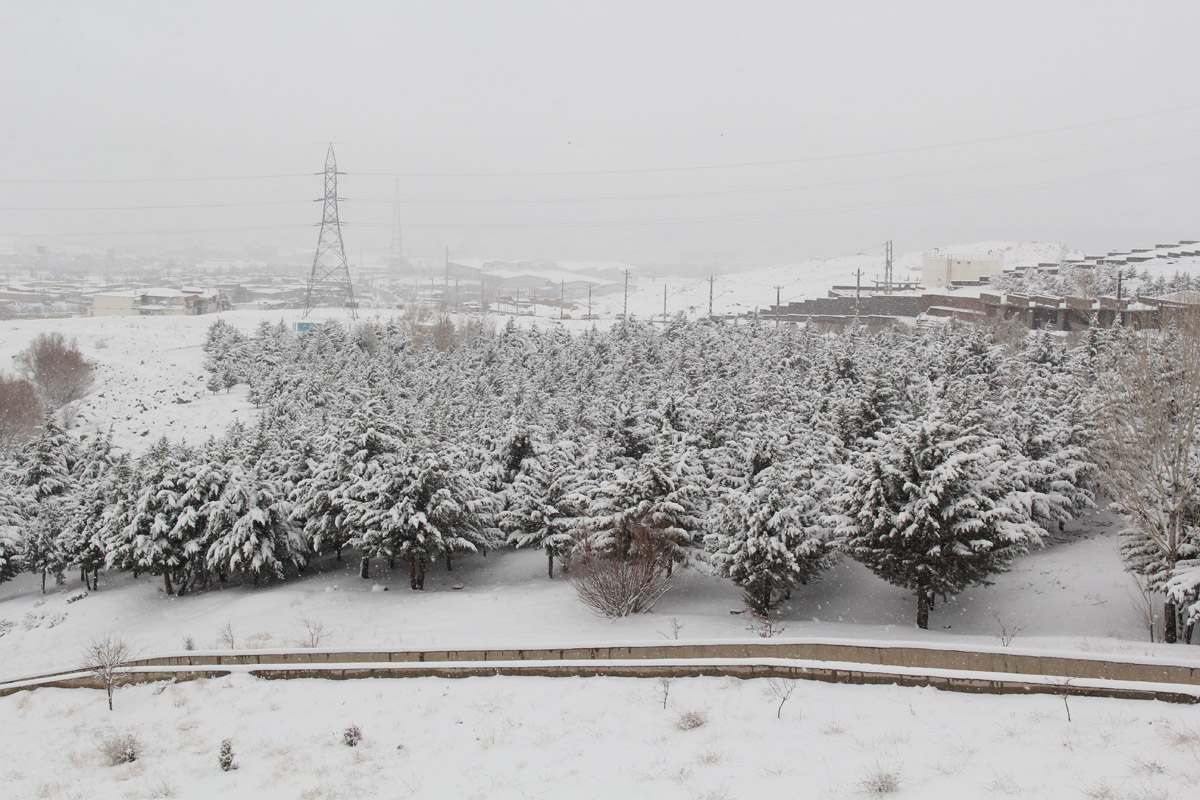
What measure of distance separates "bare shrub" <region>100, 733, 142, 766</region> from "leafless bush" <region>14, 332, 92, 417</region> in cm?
5854

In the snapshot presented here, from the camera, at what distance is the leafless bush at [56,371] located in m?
62.2

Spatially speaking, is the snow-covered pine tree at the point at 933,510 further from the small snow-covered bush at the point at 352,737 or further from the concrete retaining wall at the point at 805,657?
the small snow-covered bush at the point at 352,737

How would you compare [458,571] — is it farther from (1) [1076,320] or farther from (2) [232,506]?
(1) [1076,320]

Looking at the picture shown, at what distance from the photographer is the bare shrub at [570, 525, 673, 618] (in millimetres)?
22078

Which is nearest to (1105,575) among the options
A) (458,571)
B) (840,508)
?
(840,508)

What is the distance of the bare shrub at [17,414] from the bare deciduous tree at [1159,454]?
57.4 metres

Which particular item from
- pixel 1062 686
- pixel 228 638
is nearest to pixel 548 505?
pixel 228 638

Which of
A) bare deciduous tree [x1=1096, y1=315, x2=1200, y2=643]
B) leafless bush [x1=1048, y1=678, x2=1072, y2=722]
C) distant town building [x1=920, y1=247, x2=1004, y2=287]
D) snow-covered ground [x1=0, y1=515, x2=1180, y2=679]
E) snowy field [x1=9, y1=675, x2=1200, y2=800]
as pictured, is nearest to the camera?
snowy field [x1=9, y1=675, x2=1200, y2=800]

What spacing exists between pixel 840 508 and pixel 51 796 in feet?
64.0

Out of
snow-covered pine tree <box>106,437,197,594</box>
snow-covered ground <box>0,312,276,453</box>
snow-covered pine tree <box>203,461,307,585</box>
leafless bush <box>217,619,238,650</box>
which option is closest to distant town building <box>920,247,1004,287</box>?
snow-covered ground <box>0,312,276,453</box>

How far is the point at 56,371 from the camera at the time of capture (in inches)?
2461

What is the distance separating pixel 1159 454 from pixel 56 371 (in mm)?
73534

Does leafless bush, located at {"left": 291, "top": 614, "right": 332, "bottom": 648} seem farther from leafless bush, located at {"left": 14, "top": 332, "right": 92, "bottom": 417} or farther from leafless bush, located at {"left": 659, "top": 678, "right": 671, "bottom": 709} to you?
leafless bush, located at {"left": 14, "top": 332, "right": 92, "bottom": 417}

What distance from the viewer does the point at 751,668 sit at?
13.5m
